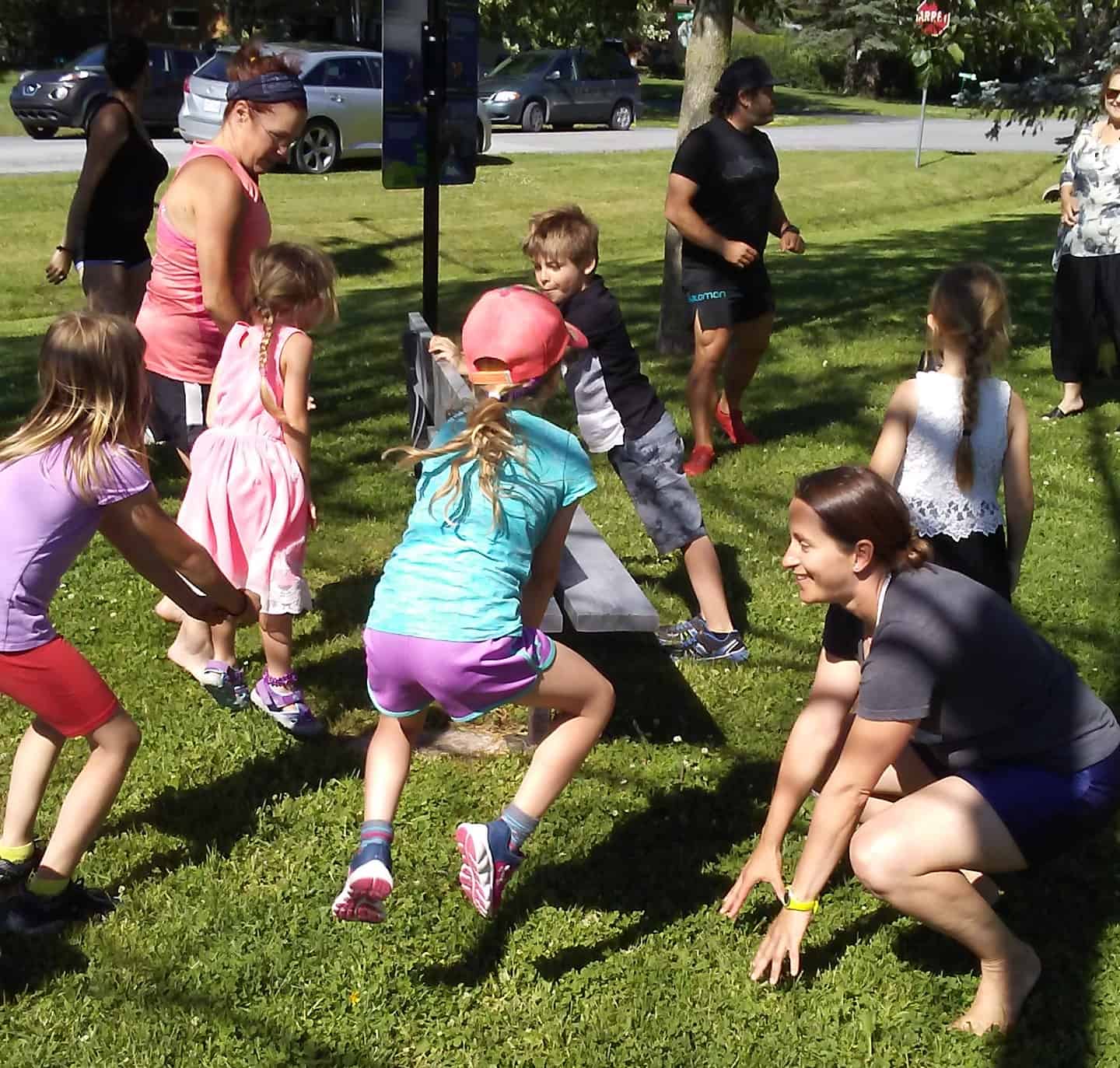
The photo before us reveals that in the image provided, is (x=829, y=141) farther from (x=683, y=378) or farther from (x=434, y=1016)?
(x=434, y=1016)

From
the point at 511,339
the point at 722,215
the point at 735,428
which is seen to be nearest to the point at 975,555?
the point at 511,339

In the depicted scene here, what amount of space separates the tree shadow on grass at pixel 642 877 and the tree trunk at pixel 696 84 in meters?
5.03

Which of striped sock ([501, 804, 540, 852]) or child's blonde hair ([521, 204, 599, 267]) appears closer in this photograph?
striped sock ([501, 804, 540, 852])

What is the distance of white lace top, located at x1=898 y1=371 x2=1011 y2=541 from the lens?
12.3 ft

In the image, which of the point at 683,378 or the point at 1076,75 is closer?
the point at 683,378

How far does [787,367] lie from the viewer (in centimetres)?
856

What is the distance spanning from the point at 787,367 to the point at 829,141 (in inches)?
747

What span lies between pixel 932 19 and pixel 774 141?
1689 centimetres

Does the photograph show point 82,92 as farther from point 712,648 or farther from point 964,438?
point 964,438

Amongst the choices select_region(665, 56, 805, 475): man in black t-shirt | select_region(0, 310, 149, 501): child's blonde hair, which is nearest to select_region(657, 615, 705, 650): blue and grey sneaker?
select_region(665, 56, 805, 475): man in black t-shirt

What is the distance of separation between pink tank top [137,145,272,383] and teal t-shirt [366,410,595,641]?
193cm

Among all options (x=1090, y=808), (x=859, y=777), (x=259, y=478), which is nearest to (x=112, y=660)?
(x=259, y=478)

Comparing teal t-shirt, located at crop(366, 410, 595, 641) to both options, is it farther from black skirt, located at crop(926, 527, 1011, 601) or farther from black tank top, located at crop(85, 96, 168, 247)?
black tank top, located at crop(85, 96, 168, 247)

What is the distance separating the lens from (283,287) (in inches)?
158
